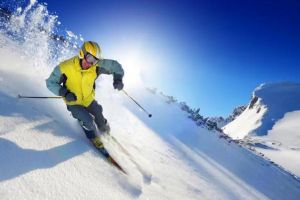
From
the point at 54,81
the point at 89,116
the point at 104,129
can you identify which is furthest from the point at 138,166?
the point at 54,81

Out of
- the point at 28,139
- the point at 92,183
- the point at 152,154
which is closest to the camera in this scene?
the point at 92,183

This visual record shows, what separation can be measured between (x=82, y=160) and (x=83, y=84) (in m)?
2.15

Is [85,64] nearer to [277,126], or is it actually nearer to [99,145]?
[99,145]

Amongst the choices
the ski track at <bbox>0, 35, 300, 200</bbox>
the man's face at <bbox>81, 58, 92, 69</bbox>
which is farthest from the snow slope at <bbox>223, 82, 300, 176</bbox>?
the man's face at <bbox>81, 58, 92, 69</bbox>

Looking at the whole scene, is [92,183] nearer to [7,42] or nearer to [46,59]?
[46,59]

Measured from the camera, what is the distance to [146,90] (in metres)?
20.4

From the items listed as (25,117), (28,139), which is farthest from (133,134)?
(28,139)

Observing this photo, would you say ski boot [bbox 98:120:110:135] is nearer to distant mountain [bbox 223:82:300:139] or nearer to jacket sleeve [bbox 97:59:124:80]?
jacket sleeve [bbox 97:59:124:80]

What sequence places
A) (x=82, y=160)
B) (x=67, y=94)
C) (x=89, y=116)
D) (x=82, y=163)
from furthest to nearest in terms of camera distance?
(x=89, y=116) → (x=67, y=94) → (x=82, y=160) → (x=82, y=163)

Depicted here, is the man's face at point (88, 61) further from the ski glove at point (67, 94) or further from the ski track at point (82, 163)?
the ski track at point (82, 163)

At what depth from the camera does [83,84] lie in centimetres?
675

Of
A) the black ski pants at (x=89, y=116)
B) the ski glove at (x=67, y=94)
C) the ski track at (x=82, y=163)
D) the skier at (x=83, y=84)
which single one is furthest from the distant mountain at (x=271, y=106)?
the ski glove at (x=67, y=94)

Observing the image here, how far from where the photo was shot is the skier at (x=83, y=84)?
6.33 metres

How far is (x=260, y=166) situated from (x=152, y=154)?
28.4 ft
